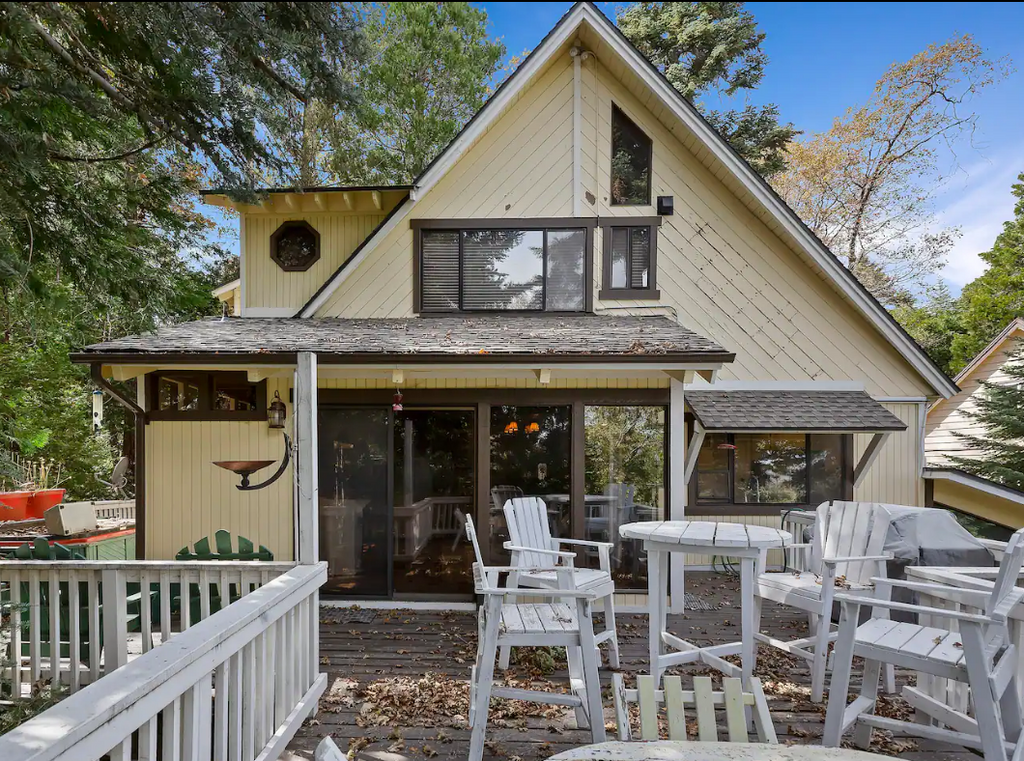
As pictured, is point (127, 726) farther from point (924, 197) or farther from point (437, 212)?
point (924, 197)

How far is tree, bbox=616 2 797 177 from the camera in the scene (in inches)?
588

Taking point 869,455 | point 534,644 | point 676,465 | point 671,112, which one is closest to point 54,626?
point 534,644

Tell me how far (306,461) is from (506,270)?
3960 millimetres

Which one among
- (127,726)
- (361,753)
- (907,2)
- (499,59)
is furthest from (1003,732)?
(499,59)

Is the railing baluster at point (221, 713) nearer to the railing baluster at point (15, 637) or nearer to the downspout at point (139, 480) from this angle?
the railing baluster at point (15, 637)

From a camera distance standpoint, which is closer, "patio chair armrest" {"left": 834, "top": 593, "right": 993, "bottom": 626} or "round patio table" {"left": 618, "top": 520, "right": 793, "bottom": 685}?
"patio chair armrest" {"left": 834, "top": 593, "right": 993, "bottom": 626}

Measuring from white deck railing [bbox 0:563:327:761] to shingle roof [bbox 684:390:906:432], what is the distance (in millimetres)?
4628

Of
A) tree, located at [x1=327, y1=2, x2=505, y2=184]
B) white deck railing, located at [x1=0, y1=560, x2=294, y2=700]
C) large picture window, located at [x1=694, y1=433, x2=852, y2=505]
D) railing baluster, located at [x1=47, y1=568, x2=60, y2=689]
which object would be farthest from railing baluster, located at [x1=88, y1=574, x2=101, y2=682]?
tree, located at [x1=327, y1=2, x2=505, y2=184]

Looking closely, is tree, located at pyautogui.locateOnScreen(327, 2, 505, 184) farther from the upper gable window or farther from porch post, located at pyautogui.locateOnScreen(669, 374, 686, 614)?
porch post, located at pyautogui.locateOnScreen(669, 374, 686, 614)

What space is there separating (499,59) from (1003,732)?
16526 mm

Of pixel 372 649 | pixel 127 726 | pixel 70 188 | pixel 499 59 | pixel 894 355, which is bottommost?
pixel 372 649

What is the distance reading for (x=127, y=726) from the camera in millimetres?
1693

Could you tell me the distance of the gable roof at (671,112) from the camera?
259 inches

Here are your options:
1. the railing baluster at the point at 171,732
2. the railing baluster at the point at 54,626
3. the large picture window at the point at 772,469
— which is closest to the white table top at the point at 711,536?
the railing baluster at the point at 171,732
